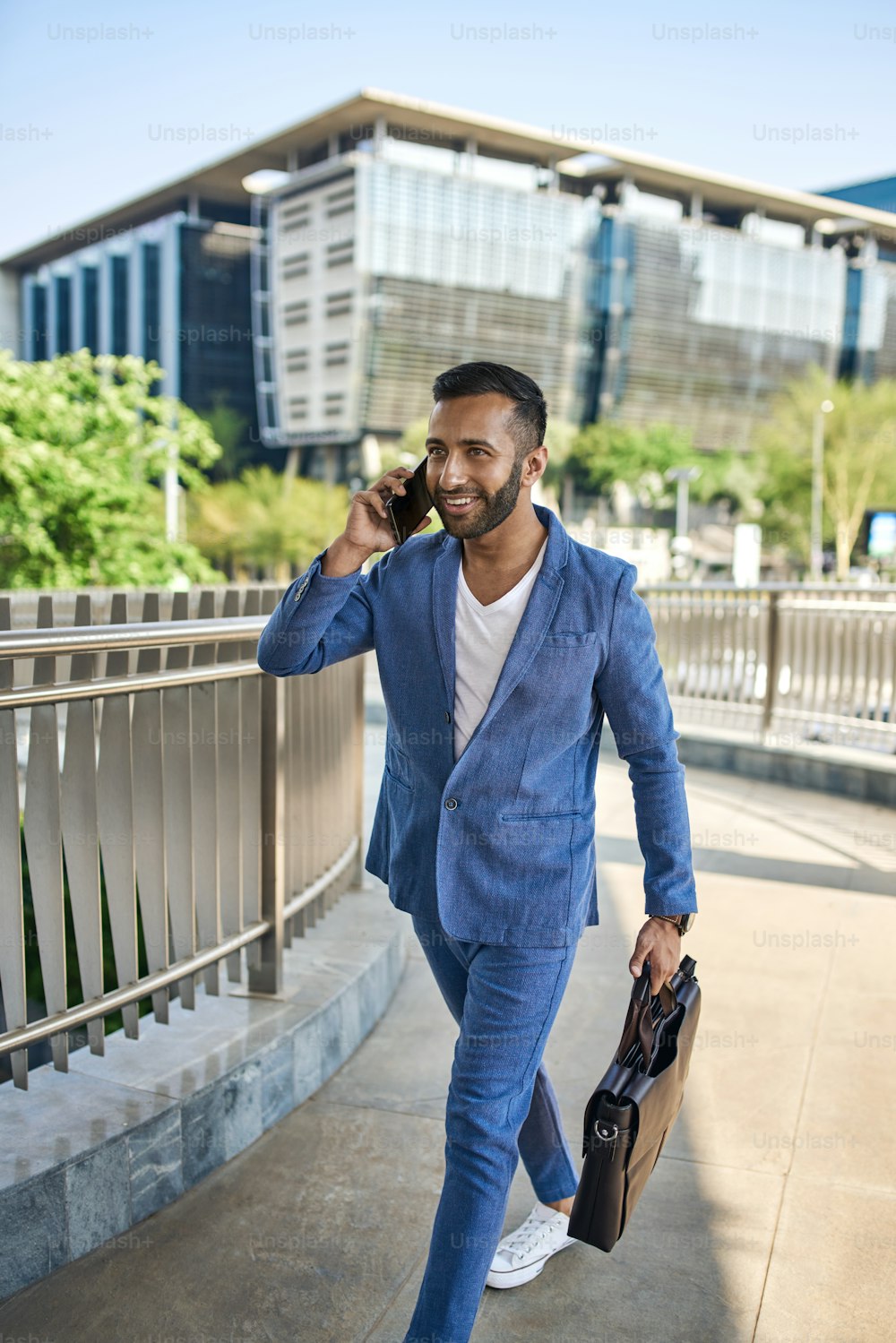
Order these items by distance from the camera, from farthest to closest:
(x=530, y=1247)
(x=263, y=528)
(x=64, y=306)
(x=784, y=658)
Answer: (x=64, y=306)
(x=263, y=528)
(x=784, y=658)
(x=530, y=1247)

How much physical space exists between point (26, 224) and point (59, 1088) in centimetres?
10255

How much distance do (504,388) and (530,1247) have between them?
1868mm

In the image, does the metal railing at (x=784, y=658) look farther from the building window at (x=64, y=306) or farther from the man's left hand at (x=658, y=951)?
the building window at (x=64, y=306)

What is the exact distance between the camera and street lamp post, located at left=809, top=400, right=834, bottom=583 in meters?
67.4

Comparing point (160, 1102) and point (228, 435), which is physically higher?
point (228, 435)

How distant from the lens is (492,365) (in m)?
2.20

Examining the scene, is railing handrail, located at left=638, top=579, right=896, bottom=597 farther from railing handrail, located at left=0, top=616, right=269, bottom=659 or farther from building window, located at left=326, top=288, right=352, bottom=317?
building window, located at left=326, top=288, right=352, bottom=317

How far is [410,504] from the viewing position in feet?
7.64

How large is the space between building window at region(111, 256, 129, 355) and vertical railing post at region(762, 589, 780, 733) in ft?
293

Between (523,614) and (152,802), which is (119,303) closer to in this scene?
(152,802)

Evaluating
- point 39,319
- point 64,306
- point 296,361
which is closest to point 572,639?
point 296,361

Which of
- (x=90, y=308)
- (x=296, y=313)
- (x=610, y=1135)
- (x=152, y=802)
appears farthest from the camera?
(x=90, y=308)

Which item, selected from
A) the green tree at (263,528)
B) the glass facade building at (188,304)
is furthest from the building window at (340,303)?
the green tree at (263,528)

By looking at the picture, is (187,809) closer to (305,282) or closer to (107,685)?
(107,685)
